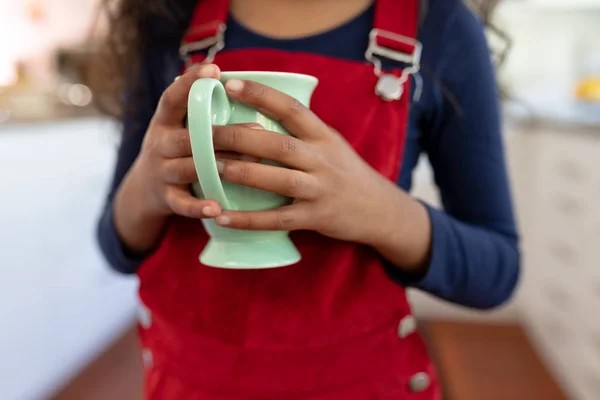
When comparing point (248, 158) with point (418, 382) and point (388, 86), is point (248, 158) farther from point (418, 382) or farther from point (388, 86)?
point (418, 382)

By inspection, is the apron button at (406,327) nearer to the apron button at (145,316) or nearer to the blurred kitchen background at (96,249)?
the apron button at (145,316)

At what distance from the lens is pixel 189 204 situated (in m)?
0.31

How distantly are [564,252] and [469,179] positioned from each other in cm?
139

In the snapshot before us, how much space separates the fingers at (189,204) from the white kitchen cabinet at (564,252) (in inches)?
58.3

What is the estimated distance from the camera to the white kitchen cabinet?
1489 millimetres

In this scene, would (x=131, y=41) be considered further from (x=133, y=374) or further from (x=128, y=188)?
(x=133, y=374)

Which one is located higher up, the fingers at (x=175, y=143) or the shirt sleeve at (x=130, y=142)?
the fingers at (x=175, y=143)

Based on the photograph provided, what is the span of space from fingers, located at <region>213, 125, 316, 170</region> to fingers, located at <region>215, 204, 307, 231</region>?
0.10 feet

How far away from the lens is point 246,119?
0.30 meters

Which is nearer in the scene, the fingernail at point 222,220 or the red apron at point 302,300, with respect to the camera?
the fingernail at point 222,220

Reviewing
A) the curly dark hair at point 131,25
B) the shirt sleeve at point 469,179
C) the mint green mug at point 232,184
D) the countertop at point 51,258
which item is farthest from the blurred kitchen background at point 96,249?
the mint green mug at point 232,184

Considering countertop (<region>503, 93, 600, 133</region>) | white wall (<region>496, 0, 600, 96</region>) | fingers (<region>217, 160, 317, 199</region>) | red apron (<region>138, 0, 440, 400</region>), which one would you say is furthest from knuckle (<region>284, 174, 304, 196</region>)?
white wall (<region>496, 0, 600, 96</region>)

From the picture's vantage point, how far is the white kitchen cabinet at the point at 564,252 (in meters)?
1.49

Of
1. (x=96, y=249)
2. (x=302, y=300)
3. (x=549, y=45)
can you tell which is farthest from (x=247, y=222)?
(x=549, y=45)
